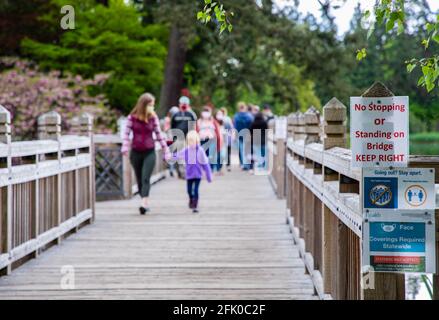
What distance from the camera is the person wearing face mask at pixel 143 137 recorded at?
45.9ft

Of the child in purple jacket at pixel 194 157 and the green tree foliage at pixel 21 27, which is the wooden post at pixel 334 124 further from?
the green tree foliage at pixel 21 27

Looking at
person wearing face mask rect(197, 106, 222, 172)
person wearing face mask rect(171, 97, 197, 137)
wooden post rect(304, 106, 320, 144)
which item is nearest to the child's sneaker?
person wearing face mask rect(171, 97, 197, 137)

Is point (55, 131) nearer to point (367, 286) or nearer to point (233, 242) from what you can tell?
point (233, 242)

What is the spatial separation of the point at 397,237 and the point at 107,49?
26084 mm

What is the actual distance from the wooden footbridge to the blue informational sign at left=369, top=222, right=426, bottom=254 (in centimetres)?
18

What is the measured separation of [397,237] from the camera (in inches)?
167

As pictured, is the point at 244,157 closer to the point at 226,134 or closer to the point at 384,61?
the point at 226,134

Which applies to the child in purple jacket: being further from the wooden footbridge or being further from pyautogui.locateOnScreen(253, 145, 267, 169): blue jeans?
pyautogui.locateOnScreen(253, 145, 267, 169): blue jeans

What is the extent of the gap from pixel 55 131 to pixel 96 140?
6.36 meters

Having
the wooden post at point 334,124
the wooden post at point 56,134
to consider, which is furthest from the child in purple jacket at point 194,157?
the wooden post at point 334,124

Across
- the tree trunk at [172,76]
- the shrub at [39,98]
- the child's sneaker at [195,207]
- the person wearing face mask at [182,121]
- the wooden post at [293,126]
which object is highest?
the tree trunk at [172,76]

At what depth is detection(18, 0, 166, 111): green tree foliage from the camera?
2948 centimetres

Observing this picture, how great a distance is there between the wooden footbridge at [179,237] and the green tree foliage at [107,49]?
1519 cm

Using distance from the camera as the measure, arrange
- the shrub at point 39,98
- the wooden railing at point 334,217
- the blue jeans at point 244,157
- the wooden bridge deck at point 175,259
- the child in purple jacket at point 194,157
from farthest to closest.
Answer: the blue jeans at point 244,157 < the shrub at point 39,98 < the child in purple jacket at point 194,157 < the wooden bridge deck at point 175,259 < the wooden railing at point 334,217
